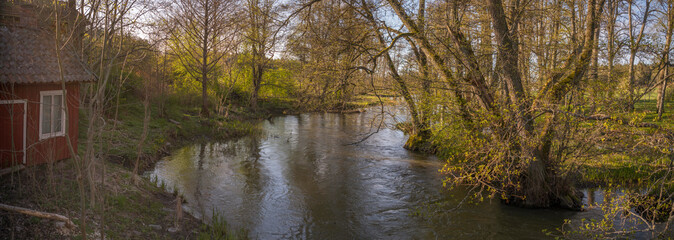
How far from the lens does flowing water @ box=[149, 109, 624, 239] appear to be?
8633 mm

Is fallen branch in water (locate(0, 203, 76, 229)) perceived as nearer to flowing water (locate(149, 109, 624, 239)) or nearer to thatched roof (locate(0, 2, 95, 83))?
flowing water (locate(149, 109, 624, 239))

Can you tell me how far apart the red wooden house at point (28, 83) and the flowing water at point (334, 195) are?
9.96 ft

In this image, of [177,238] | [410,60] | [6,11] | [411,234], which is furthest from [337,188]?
[6,11]

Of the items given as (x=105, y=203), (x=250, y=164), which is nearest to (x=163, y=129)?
(x=250, y=164)

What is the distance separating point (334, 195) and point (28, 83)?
7446 millimetres

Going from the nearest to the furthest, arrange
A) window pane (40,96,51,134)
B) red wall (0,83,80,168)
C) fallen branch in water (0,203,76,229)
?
fallen branch in water (0,203,76,229) < red wall (0,83,80,168) < window pane (40,96,51,134)

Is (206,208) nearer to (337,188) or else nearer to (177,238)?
(177,238)

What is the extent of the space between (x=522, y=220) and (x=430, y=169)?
481cm

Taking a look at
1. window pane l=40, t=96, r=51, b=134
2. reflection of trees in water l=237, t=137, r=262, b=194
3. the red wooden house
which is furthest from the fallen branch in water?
reflection of trees in water l=237, t=137, r=262, b=194

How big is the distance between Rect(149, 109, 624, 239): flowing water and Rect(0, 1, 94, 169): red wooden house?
304 cm

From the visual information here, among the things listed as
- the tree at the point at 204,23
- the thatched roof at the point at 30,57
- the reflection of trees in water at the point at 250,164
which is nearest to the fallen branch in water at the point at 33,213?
the thatched roof at the point at 30,57

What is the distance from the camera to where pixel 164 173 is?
1226 cm

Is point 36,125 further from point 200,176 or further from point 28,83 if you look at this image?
point 200,176

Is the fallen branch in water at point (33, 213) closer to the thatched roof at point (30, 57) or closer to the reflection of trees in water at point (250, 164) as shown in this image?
the thatched roof at point (30, 57)
